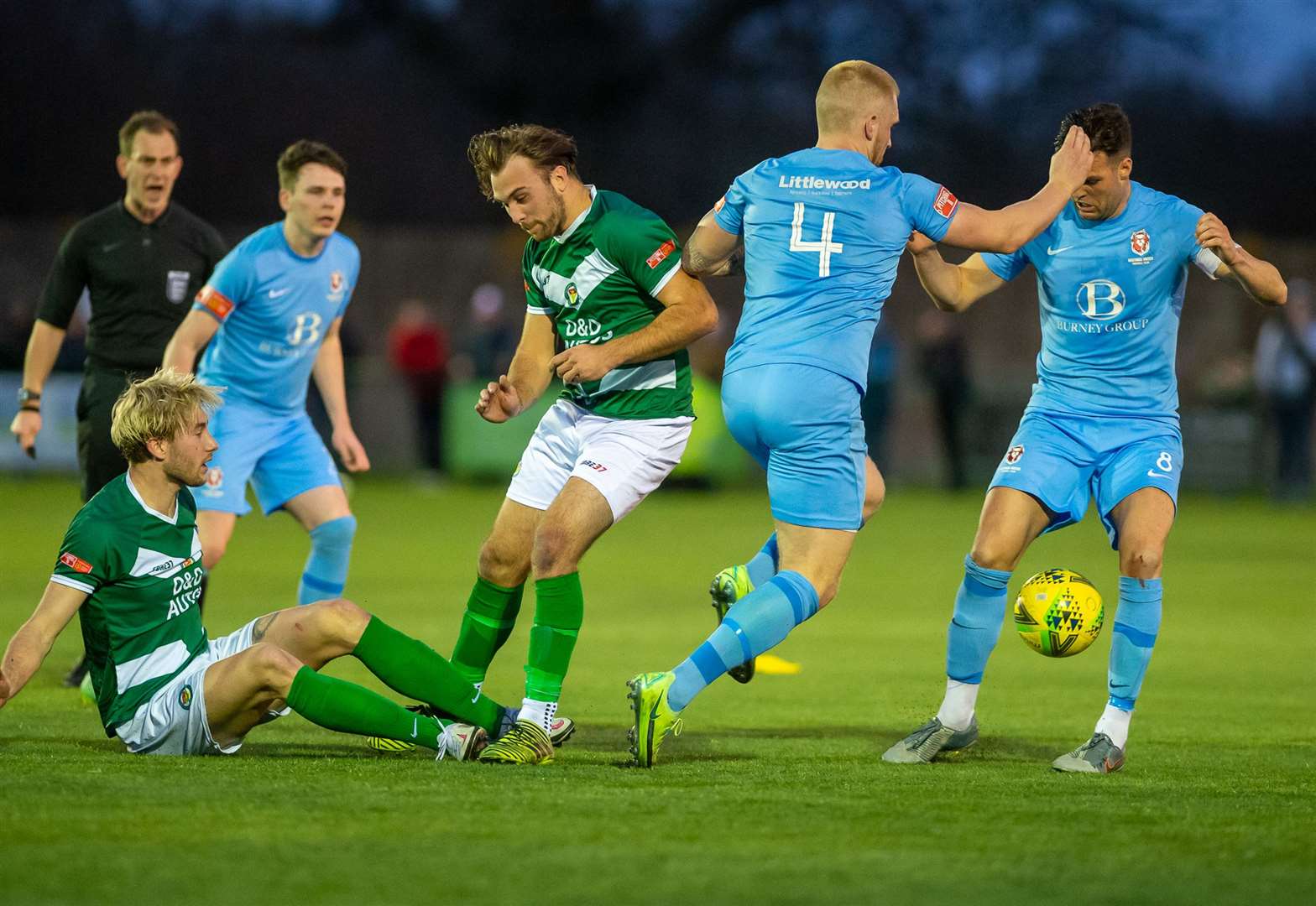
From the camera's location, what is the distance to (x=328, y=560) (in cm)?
832

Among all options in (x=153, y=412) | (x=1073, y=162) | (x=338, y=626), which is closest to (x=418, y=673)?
(x=338, y=626)

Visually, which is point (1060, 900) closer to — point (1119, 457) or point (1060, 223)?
point (1119, 457)

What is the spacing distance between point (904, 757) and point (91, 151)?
103 feet

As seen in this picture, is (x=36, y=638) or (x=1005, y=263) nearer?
(x=36, y=638)

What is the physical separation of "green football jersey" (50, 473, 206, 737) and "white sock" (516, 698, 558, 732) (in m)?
1.13

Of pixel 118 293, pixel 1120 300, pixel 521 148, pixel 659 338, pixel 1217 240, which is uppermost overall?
pixel 521 148

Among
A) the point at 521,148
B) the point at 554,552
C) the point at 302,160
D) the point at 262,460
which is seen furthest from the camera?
the point at 262,460

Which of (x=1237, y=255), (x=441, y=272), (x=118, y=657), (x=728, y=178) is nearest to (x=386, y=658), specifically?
(x=118, y=657)

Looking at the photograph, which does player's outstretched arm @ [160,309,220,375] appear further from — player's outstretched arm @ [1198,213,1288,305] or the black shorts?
player's outstretched arm @ [1198,213,1288,305]

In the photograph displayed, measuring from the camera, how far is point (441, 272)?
91.5 ft

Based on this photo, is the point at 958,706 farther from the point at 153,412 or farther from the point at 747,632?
the point at 153,412

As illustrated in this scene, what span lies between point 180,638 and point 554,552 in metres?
1.29

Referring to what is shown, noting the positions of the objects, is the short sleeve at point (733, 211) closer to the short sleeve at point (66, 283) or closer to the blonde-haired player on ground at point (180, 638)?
the blonde-haired player on ground at point (180, 638)

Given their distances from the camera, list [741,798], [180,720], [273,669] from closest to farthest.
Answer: [741,798] < [273,669] < [180,720]
